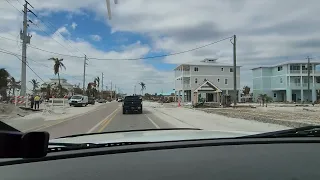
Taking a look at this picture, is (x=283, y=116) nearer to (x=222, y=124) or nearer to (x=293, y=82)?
(x=222, y=124)

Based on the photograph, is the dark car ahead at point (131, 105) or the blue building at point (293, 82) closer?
the dark car ahead at point (131, 105)

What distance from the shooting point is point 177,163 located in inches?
90.2

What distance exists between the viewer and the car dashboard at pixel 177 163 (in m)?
2.10

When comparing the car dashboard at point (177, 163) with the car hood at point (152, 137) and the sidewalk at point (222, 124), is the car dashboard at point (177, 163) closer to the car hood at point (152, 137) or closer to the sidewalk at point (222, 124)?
the car hood at point (152, 137)

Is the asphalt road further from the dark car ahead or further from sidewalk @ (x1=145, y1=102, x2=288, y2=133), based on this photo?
the dark car ahead

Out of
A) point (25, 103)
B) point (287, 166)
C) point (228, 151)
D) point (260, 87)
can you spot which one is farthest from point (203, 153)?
point (260, 87)

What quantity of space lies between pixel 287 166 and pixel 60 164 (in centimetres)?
143

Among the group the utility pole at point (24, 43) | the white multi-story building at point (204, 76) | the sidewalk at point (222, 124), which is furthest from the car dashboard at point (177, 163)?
the white multi-story building at point (204, 76)

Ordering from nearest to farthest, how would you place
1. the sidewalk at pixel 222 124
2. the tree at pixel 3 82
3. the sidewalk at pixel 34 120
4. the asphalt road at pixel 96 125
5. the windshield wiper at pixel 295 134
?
the windshield wiper at pixel 295 134 < the asphalt road at pixel 96 125 < the sidewalk at pixel 222 124 < the sidewalk at pixel 34 120 < the tree at pixel 3 82

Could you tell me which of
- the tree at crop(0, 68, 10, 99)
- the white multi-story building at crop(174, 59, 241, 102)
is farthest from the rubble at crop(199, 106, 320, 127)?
the white multi-story building at crop(174, 59, 241, 102)

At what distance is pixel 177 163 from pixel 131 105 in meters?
33.4

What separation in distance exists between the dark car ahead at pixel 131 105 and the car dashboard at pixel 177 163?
32702 millimetres

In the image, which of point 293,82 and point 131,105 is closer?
point 131,105

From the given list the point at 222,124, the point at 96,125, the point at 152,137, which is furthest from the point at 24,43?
the point at 152,137
